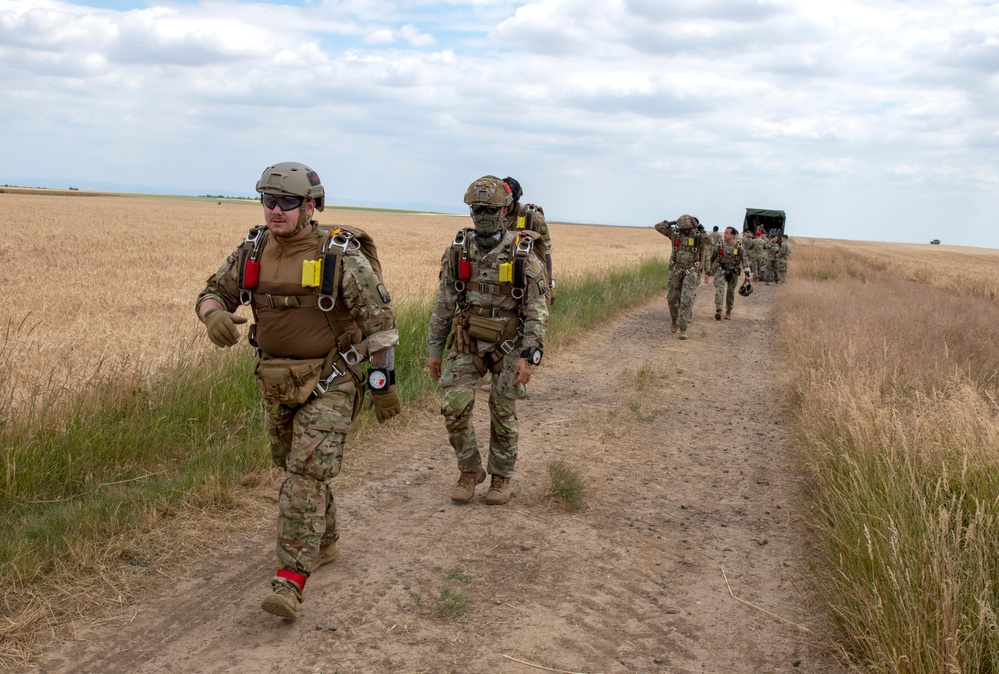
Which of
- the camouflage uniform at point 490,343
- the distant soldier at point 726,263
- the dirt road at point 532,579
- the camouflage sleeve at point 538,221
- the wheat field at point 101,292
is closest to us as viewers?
the dirt road at point 532,579

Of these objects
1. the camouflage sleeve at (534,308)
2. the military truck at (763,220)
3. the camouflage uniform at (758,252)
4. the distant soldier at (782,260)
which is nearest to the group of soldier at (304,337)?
the camouflage sleeve at (534,308)

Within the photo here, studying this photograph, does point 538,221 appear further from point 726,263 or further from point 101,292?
point 101,292

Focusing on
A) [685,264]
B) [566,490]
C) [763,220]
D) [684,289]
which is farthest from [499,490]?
[763,220]

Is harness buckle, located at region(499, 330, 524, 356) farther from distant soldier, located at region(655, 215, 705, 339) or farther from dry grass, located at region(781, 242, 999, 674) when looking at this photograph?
distant soldier, located at region(655, 215, 705, 339)

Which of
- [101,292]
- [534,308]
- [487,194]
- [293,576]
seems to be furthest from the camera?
[101,292]

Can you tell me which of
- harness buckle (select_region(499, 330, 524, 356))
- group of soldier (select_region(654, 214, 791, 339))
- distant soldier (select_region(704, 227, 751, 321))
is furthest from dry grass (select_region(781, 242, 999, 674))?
distant soldier (select_region(704, 227, 751, 321))

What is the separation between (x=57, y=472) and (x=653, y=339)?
10212mm

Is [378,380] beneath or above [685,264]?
beneath

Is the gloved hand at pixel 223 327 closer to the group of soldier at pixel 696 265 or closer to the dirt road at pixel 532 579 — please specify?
the dirt road at pixel 532 579

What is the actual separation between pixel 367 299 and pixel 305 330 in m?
0.35

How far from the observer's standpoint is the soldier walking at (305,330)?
410 centimetres

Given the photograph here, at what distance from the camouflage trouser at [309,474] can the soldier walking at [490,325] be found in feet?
4.87

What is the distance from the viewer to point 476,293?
18.9 feet

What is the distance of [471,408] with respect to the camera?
5715mm
